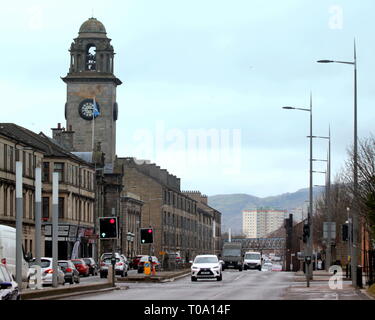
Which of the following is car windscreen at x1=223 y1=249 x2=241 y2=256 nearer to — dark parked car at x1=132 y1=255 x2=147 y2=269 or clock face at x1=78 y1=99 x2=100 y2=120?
dark parked car at x1=132 y1=255 x2=147 y2=269

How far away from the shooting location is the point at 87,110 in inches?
5182

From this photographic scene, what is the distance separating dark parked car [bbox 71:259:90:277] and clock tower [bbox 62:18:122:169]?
49.8 meters

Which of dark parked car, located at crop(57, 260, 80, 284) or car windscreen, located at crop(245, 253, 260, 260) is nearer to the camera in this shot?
dark parked car, located at crop(57, 260, 80, 284)

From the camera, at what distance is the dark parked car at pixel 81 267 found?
257 ft

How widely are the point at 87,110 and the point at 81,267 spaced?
2146 inches

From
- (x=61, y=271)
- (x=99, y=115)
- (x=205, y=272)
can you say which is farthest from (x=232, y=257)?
(x=61, y=271)

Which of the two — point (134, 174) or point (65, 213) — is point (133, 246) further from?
point (65, 213)

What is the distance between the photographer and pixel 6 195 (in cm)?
8344

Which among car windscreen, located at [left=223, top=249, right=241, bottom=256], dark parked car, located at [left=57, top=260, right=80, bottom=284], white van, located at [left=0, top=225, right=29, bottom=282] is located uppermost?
white van, located at [left=0, top=225, right=29, bottom=282]

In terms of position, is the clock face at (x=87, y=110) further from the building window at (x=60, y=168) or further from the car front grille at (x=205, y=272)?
the car front grille at (x=205, y=272)

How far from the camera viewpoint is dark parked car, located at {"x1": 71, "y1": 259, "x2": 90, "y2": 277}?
78.4 meters

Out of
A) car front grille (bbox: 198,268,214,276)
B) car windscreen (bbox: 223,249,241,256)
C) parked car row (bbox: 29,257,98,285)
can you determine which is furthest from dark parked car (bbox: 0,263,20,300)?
car windscreen (bbox: 223,249,241,256)
